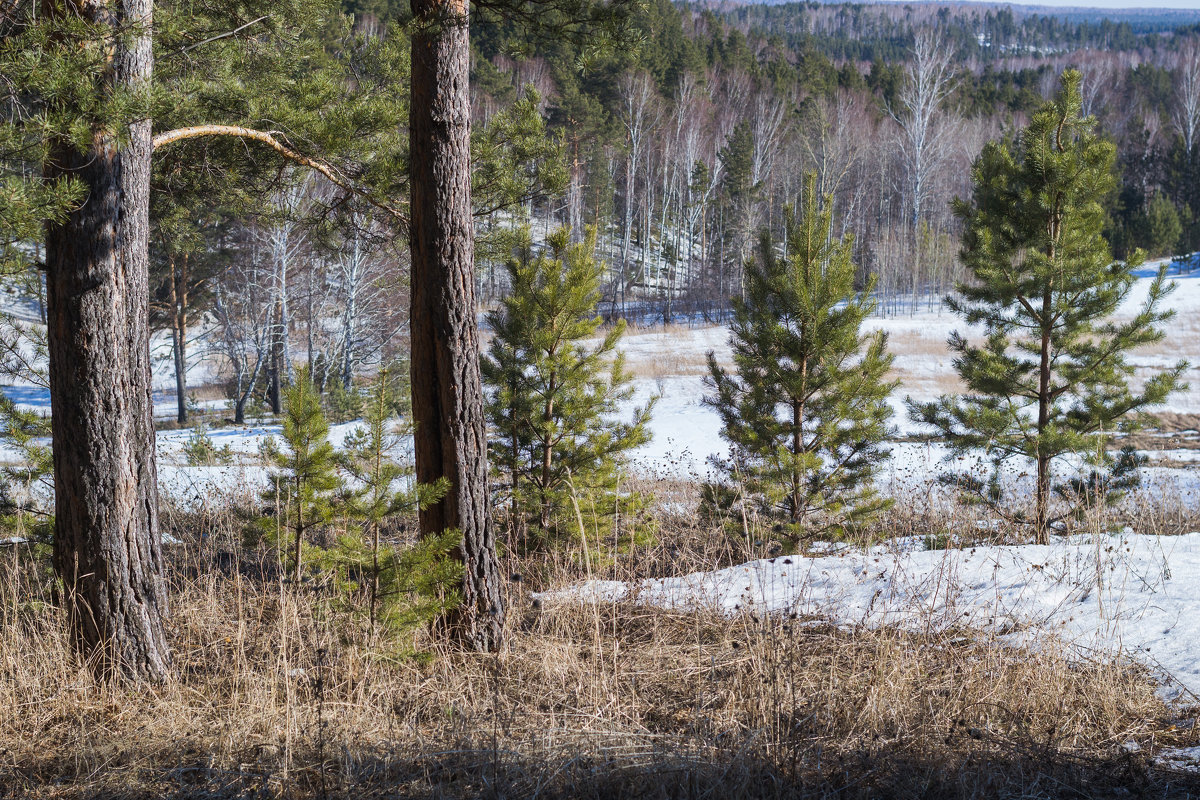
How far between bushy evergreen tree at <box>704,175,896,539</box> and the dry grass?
3488 millimetres

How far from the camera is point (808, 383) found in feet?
26.2

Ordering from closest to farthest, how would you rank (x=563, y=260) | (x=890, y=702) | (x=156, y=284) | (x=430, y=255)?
(x=890, y=702) < (x=430, y=255) < (x=563, y=260) < (x=156, y=284)

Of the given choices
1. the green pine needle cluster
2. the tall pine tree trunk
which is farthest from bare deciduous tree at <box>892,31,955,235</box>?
the green pine needle cluster

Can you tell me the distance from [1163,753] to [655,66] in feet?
129

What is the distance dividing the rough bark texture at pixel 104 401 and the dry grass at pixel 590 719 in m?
0.22

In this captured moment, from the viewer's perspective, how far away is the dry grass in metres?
2.97

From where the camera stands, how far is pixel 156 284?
18906 mm

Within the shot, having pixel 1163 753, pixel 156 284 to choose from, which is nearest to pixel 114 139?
pixel 1163 753

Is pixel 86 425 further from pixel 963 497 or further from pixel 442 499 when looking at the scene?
pixel 963 497

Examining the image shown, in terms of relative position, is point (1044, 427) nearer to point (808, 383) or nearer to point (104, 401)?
point (808, 383)

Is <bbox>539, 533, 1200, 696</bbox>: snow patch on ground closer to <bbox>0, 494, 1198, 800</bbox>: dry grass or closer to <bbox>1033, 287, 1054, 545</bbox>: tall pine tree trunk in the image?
<bbox>0, 494, 1198, 800</bbox>: dry grass

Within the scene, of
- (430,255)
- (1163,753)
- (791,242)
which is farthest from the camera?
(791,242)

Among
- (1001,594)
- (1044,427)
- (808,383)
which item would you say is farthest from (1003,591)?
(1044,427)

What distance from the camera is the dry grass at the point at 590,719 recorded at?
117 inches
